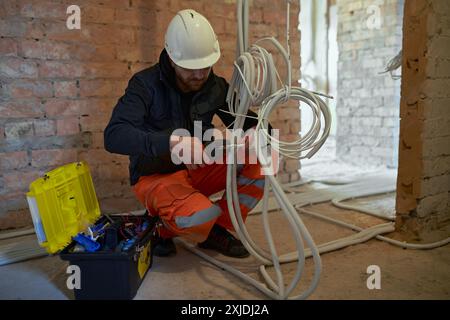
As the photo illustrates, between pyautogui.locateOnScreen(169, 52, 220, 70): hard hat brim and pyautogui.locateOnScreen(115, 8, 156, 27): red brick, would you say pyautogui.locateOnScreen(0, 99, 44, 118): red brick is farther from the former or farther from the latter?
pyautogui.locateOnScreen(169, 52, 220, 70): hard hat brim

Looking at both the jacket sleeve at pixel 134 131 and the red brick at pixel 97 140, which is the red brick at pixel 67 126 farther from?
the jacket sleeve at pixel 134 131

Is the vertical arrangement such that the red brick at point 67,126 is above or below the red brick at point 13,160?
above

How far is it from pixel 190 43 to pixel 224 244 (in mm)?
859

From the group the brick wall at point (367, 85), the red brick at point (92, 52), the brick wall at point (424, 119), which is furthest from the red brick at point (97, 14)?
the brick wall at point (367, 85)

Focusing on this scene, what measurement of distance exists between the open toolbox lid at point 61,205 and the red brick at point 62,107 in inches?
23.7

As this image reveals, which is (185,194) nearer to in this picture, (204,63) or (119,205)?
(204,63)

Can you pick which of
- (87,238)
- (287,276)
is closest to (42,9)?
(87,238)

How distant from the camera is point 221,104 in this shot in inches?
68.7

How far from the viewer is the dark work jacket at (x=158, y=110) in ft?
4.87

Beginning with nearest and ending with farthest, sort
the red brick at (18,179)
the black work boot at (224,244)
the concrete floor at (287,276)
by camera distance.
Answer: the concrete floor at (287,276)
the black work boot at (224,244)
the red brick at (18,179)

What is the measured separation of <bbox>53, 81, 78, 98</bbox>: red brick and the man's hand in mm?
1090

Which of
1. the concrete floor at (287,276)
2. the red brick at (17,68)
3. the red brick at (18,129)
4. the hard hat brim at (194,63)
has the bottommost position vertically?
the concrete floor at (287,276)

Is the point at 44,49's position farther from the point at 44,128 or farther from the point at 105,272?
the point at 105,272

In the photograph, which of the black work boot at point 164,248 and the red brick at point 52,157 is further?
the red brick at point 52,157
